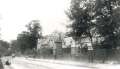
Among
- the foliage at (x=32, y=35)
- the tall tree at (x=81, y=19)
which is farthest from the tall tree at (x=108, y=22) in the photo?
the foliage at (x=32, y=35)

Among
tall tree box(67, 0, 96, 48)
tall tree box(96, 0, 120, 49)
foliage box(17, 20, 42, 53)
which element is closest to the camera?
tall tree box(96, 0, 120, 49)

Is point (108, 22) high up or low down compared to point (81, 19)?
down

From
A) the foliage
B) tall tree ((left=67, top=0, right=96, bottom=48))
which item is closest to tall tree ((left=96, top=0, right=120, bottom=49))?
tall tree ((left=67, top=0, right=96, bottom=48))

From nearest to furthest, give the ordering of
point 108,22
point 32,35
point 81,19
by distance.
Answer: point 108,22
point 81,19
point 32,35

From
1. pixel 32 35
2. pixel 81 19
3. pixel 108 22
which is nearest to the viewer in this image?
pixel 108 22

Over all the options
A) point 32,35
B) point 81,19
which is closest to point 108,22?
point 81,19

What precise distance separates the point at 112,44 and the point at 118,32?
2.75 metres

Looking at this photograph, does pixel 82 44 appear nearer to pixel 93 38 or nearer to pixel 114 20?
pixel 93 38

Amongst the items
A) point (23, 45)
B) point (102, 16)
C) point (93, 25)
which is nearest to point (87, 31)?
point (93, 25)

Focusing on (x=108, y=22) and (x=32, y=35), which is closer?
(x=108, y=22)

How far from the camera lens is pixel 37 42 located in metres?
148

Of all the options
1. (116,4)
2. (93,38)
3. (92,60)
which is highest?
(116,4)

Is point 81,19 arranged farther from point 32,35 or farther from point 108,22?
point 32,35

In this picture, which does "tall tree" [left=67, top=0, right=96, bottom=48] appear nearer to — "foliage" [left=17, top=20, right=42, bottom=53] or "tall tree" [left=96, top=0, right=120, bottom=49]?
"tall tree" [left=96, top=0, right=120, bottom=49]
